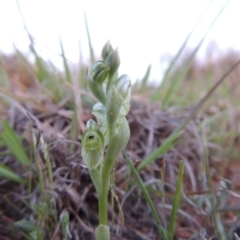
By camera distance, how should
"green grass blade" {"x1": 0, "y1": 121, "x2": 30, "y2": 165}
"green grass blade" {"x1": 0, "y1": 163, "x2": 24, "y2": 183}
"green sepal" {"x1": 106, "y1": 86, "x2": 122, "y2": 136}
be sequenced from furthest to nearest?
"green grass blade" {"x1": 0, "y1": 121, "x2": 30, "y2": 165}
"green grass blade" {"x1": 0, "y1": 163, "x2": 24, "y2": 183}
"green sepal" {"x1": 106, "y1": 86, "x2": 122, "y2": 136}

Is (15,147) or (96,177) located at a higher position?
(15,147)

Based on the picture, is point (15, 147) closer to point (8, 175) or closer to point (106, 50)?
point (8, 175)

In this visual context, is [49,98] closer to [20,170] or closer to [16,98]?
[16,98]

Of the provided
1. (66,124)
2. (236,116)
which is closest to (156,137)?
(66,124)

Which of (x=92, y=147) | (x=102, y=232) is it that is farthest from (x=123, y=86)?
(x=102, y=232)

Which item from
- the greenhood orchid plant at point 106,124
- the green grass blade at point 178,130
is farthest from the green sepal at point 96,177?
the green grass blade at point 178,130

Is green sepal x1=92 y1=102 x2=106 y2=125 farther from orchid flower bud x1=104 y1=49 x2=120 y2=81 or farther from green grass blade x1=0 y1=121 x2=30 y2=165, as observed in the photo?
green grass blade x1=0 y1=121 x2=30 y2=165

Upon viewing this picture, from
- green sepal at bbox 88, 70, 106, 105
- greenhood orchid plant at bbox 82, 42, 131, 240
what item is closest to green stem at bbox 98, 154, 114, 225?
greenhood orchid plant at bbox 82, 42, 131, 240

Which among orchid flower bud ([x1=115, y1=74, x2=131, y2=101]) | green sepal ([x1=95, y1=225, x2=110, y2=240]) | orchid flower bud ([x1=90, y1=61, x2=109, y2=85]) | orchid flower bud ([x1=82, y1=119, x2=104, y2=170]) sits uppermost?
orchid flower bud ([x1=90, y1=61, x2=109, y2=85])
